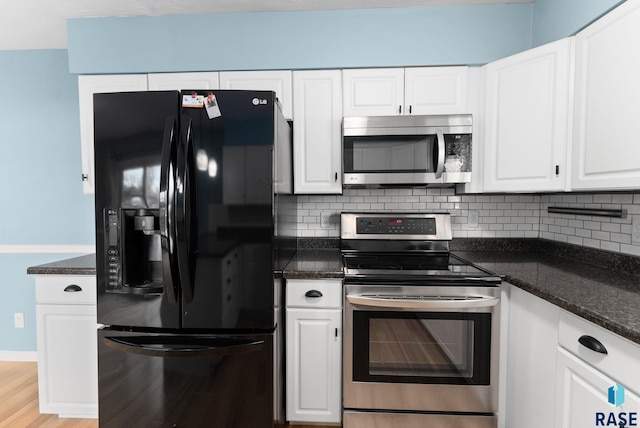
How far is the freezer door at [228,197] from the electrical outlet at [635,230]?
1811 mm

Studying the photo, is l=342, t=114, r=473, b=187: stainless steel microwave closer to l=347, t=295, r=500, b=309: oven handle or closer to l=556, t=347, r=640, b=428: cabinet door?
l=347, t=295, r=500, b=309: oven handle

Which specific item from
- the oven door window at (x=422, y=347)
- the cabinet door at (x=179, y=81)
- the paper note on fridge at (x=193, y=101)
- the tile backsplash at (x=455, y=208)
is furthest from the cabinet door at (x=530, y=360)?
the cabinet door at (x=179, y=81)

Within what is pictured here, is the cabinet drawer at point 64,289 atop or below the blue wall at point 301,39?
below

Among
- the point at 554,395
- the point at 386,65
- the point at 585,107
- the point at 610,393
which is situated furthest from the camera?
the point at 386,65

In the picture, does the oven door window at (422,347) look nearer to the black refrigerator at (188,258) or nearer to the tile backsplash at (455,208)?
the black refrigerator at (188,258)

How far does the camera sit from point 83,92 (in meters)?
2.20

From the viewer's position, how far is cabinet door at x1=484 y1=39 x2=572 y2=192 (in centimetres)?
174

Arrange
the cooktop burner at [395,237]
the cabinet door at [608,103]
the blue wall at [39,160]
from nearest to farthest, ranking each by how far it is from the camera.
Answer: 1. the cabinet door at [608,103]
2. the cooktop burner at [395,237]
3. the blue wall at [39,160]

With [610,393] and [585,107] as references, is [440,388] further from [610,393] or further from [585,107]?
[585,107]

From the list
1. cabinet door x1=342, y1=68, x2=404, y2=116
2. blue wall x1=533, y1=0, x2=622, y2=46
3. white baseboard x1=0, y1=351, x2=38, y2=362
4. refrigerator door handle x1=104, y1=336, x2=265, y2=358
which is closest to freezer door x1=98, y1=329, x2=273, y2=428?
refrigerator door handle x1=104, y1=336, x2=265, y2=358

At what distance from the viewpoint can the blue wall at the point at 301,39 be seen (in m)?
2.08

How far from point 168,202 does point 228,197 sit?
0.25 m

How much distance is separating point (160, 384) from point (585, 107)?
2454 mm

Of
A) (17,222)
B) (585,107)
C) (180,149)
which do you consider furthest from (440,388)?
(17,222)
